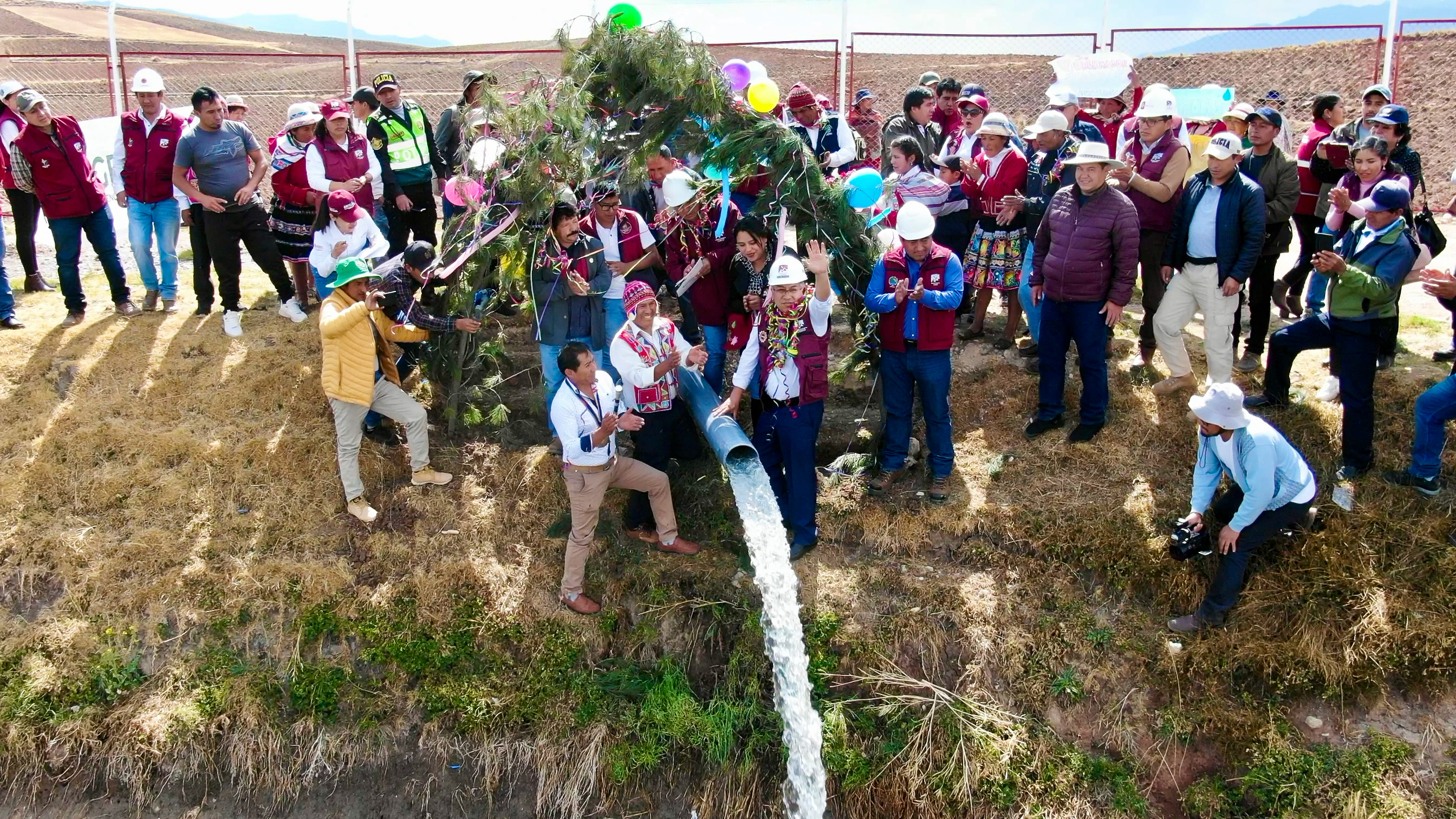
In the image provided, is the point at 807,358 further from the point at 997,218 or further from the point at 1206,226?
the point at 1206,226

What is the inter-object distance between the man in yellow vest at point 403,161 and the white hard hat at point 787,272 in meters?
3.47

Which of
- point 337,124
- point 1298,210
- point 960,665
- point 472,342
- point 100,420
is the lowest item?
point 960,665

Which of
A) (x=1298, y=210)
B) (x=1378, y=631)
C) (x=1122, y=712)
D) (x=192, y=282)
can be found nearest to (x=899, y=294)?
(x=1122, y=712)

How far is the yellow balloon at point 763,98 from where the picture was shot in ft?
22.3

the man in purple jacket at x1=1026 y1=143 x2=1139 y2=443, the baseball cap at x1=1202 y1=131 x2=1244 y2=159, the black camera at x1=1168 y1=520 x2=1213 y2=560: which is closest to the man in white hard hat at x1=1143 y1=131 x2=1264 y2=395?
the baseball cap at x1=1202 y1=131 x2=1244 y2=159

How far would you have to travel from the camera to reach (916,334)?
6.46 meters

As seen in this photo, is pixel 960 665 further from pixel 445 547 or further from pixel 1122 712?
pixel 445 547

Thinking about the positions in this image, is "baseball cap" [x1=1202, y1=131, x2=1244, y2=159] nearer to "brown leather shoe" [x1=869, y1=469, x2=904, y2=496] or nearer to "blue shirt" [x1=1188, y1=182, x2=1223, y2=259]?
"blue shirt" [x1=1188, y1=182, x2=1223, y2=259]

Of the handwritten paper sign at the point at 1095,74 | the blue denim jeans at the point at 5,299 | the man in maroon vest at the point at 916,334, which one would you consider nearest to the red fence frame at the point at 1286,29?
the handwritten paper sign at the point at 1095,74

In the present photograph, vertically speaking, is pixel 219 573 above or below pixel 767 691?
above

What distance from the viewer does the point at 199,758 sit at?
609cm

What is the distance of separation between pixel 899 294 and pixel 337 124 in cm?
445

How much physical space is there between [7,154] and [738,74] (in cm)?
594

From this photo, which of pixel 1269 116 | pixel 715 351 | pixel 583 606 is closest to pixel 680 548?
pixel 583 606
